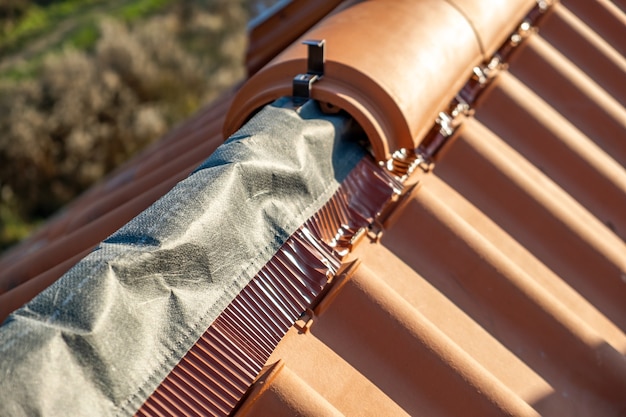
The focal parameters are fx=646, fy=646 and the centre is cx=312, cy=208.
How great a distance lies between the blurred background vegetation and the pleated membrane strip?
6.22 meters

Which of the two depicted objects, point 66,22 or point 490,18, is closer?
point 490,18

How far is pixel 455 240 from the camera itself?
211 centimetres

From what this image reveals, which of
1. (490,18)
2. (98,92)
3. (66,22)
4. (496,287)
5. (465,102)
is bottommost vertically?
(496,287)

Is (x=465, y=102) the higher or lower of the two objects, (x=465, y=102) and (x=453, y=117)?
the higher

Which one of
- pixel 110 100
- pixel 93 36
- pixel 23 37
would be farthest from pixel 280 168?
pixel 23 37

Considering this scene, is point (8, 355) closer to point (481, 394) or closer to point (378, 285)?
point (378, 285)

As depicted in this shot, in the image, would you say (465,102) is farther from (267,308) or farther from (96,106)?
(96,106)

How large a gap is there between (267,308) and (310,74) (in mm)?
802

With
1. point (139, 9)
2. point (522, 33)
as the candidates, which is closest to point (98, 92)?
point (139, 9)

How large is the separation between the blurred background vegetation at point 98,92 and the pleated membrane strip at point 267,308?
622cm

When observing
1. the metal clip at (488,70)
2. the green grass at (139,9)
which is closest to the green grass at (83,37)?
the green grass at (139,9)

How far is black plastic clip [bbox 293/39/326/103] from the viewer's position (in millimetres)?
2035

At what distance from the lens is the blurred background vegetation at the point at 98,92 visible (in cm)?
847

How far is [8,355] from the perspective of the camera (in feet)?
3.90
